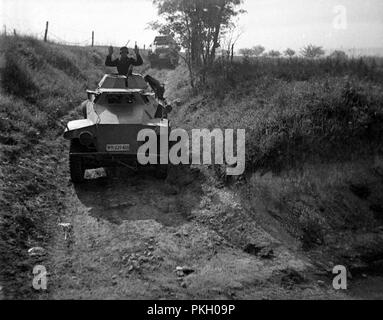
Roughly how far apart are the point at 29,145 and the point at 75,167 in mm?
1783

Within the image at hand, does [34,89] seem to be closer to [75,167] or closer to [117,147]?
[75,167]

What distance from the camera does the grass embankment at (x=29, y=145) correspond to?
520cm

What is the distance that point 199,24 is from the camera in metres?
13.7

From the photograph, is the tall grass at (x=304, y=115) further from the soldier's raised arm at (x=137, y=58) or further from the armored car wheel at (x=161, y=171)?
the soldier's raised arm at (x=137, y=58)

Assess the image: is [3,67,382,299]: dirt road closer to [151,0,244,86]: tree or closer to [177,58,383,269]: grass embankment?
[177,58,383,269]: grass embankment

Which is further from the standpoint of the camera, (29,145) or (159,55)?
(159,55)

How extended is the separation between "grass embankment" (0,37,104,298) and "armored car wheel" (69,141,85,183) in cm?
33

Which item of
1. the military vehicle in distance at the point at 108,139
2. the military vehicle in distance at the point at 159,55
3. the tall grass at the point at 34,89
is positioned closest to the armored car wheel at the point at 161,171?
the military vehicle in distance at the point at 108,139

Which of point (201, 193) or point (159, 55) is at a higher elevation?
point (159, 55)

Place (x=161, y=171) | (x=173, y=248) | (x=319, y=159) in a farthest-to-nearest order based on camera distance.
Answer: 1. (x=161, y=171)
2. (x=319, y=159)
3. (x=173, y=248)

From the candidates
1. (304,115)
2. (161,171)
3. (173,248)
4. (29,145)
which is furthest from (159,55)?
(173,248)

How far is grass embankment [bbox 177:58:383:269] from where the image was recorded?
20.3 feet

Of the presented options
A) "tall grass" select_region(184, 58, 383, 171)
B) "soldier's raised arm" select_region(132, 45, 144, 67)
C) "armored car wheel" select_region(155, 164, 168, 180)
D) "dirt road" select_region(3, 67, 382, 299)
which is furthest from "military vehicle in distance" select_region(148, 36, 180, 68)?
"dirt road" select_region(3, 67, 382, 299)
